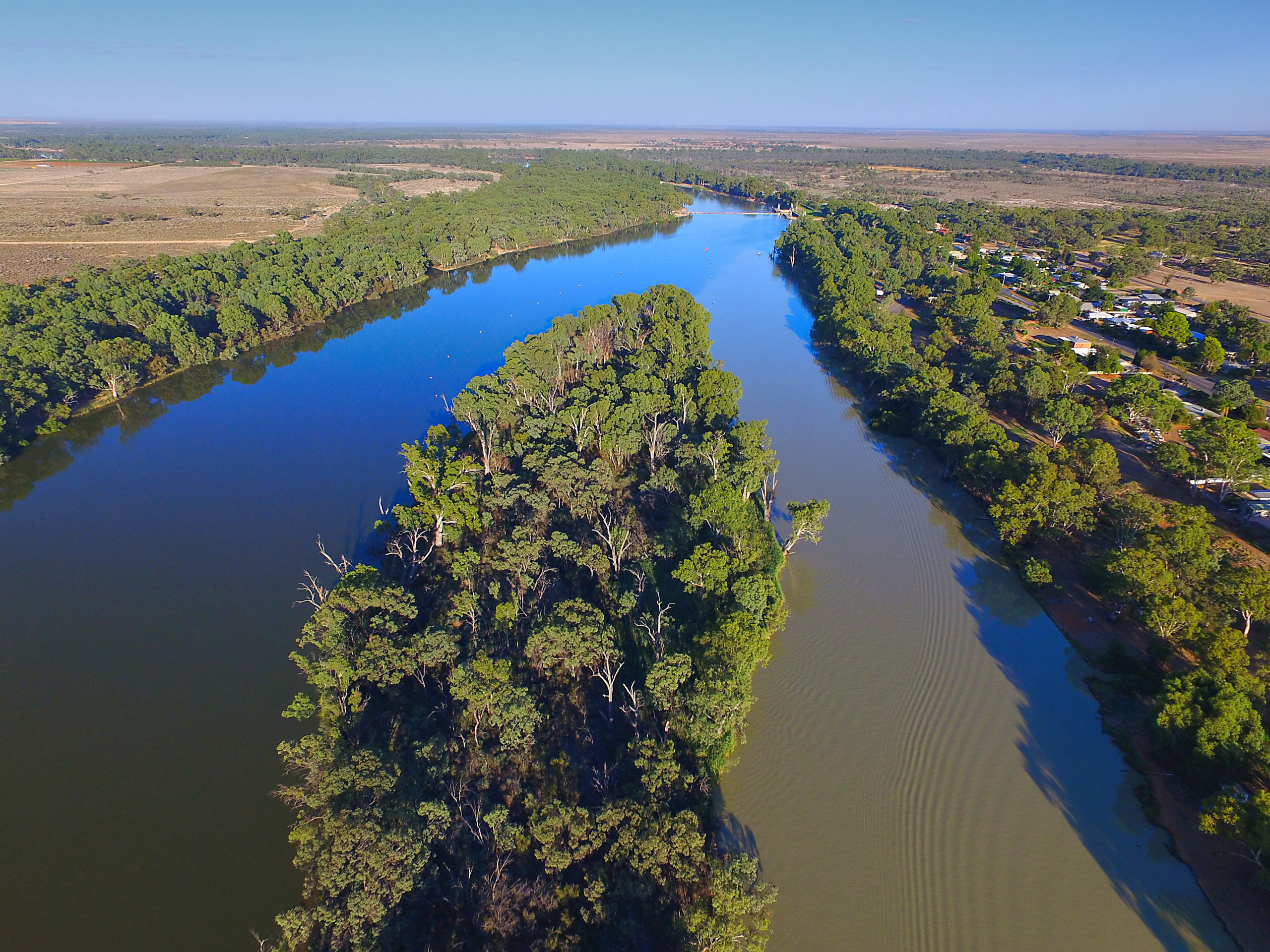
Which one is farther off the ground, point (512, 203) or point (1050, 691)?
point (512, 203)

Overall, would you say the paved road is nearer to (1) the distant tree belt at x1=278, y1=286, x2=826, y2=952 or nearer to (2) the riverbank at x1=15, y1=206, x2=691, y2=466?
(1) the distant tree belt at x1=278, y1=286, x2=826, y2=952

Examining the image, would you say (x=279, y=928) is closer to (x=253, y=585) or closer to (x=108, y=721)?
(x=108, y=721)

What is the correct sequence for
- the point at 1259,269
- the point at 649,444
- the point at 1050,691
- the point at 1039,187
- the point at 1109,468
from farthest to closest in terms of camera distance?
the point at 1039,187 → the point at 1259,269 → the point at 649,444 → the point at 1109,468 → the point at 1050,691

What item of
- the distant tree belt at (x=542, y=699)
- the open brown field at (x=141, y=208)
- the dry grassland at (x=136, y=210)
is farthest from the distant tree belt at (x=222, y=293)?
the distant tree belt at (x=542, y=699)

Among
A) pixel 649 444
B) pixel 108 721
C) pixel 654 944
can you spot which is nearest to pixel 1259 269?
pixel 649 444

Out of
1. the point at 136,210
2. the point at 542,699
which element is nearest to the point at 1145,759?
the point at 542,699

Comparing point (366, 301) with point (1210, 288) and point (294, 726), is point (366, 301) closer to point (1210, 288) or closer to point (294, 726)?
point (294, 726)
